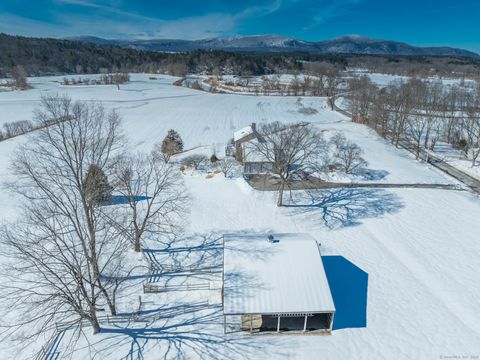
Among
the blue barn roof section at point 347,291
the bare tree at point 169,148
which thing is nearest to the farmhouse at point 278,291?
the blue barn roof section at point 347,291

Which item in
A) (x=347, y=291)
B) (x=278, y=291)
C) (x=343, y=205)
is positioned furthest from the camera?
(x=343, y=205)

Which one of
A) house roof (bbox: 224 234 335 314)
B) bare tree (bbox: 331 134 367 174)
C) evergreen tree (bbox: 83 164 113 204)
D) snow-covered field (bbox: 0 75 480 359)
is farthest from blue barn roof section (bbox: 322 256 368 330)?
bare tree (bbox: 331 134 367 174)

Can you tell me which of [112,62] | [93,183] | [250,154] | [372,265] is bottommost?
[372,265]

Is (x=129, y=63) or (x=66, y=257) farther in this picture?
(x=129, y=63)

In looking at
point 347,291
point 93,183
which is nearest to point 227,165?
point 93,183

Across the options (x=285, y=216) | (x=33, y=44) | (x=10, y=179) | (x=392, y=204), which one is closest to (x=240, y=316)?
(x=285, y=216)

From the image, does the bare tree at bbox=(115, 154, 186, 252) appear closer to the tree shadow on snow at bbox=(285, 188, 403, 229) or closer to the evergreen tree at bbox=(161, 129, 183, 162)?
the evergreen tree at bbox=(161, 129, 183, 162)

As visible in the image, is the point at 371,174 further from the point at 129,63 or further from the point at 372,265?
the point at 129,63
